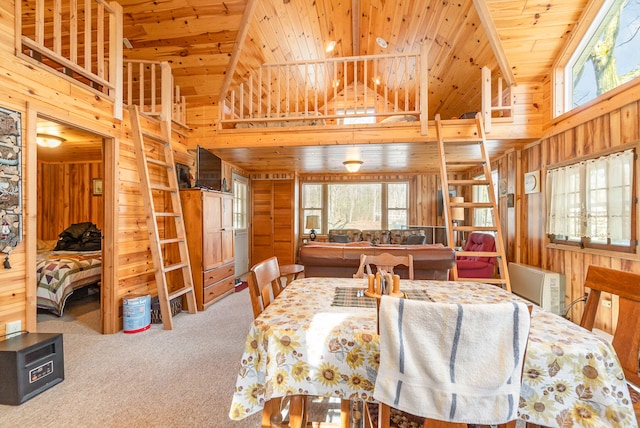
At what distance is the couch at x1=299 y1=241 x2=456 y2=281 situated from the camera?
291 cm

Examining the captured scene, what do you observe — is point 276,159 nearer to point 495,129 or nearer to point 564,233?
point 495,129

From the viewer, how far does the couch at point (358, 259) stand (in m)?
2.91

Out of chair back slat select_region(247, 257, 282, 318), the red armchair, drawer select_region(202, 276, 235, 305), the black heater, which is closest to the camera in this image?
chair back slat select_region(247, 257, 282, 318)

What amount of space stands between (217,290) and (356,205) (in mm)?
4071

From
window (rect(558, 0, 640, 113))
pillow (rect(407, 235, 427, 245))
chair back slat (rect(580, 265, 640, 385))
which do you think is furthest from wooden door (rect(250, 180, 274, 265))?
chair back slat (rect(580, 265, 640, 385))

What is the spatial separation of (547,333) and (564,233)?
2824 millimetres

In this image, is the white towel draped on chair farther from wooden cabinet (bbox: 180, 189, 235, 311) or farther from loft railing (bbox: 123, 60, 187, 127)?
loft railing (bbox: 123, 60, 187, 127)

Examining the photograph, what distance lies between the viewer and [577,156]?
3.08 m

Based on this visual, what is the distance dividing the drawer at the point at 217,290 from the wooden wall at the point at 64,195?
3.44 meters

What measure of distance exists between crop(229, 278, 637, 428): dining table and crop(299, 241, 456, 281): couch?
1575mm

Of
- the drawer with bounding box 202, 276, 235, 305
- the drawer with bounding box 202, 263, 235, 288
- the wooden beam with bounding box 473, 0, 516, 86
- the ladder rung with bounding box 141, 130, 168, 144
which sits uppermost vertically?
the wooden beam with bounding box 473, 0, 516, 86

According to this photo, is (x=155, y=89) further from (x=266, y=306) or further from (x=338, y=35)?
(x=266, y=306)

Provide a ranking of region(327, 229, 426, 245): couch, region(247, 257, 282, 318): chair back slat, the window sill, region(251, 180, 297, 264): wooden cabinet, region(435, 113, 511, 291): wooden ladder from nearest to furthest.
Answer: region(247, 257, 282, 318): chair back slat
the window sill
region(435, 113, 511, 291): wooden ladder
region(327, 229, 426, 245): couch
region(251, 180, 297, 264): wooden cabinet

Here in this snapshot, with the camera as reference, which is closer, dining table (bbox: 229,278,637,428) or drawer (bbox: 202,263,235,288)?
dining table (bbox: 229,278,637,428)
